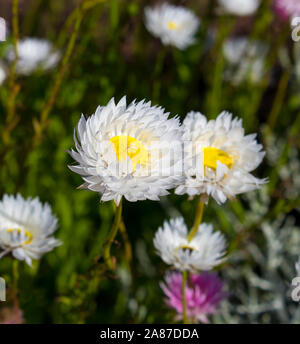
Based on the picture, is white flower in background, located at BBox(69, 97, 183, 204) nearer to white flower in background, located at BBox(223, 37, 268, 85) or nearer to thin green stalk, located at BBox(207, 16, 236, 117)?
thin green stalk, located at BBox(207, 16, 236, 117)

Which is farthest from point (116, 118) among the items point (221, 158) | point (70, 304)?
point (70, 304)

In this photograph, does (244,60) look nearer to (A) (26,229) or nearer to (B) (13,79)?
(B) (13,79)

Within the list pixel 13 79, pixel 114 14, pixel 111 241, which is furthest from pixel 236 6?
pixel 111 241

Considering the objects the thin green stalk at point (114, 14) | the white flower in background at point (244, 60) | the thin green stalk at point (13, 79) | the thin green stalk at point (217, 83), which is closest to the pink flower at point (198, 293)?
the thin green stalk at point (13, 79)

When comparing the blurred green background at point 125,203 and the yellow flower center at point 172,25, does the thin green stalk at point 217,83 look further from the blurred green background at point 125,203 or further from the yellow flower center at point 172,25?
the yellow flower center at point 172,25

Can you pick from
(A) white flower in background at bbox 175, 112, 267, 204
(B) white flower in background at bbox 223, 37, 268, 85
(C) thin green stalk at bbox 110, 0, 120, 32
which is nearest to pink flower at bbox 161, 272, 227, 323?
(A) white flower in background at bbox 175, 112, 267, 204

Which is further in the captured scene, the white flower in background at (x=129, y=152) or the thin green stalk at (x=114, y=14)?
the thin green stalk at (x=114, y=14)
